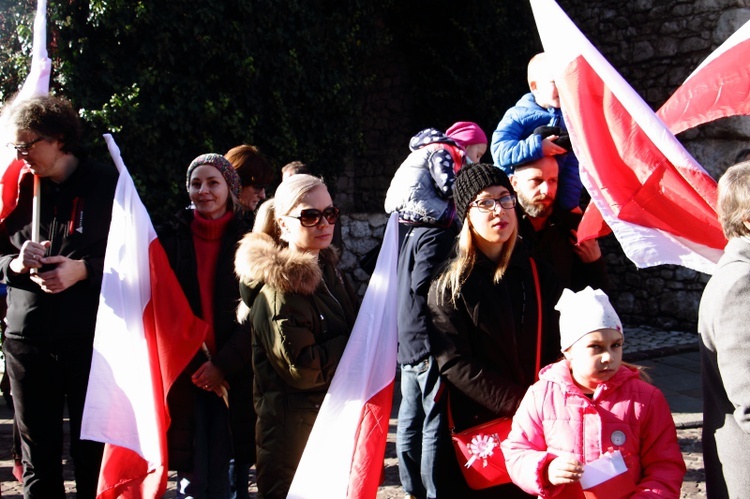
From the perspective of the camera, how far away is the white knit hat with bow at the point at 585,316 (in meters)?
2.70

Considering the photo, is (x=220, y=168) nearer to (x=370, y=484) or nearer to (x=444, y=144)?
(x=444, y=144)

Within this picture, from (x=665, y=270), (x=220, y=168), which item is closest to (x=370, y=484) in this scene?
(x=220, y=168)

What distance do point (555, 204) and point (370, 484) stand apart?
157 centimetres

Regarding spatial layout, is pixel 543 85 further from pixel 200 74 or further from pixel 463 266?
pixel 200 74

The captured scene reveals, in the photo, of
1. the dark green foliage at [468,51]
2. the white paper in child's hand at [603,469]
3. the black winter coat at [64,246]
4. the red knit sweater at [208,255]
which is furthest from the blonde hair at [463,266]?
the dark green foliage at [468,51]

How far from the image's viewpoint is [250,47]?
8352 millimetres

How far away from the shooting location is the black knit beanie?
3201mm

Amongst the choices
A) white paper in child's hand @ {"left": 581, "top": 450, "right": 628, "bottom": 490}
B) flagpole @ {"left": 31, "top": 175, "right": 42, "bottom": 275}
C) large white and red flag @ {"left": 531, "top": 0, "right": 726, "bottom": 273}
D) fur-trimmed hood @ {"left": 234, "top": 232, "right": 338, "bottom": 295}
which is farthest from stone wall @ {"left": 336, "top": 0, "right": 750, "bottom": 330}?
white paper in child's hand @ {"left": 581, "top": 450, "right": 628, "bottom": 490}

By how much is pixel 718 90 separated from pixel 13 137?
2935mm

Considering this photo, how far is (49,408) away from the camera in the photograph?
3.67 meters

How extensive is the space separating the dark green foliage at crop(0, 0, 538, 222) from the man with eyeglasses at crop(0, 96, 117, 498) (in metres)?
4.03

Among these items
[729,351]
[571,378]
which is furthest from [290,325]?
[729,351]

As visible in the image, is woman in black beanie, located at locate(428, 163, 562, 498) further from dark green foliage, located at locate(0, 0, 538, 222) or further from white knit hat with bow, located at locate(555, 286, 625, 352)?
dark green foliage, located at locate(0, 0, 538, 222)

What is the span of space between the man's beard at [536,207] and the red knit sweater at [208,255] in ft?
4.82
